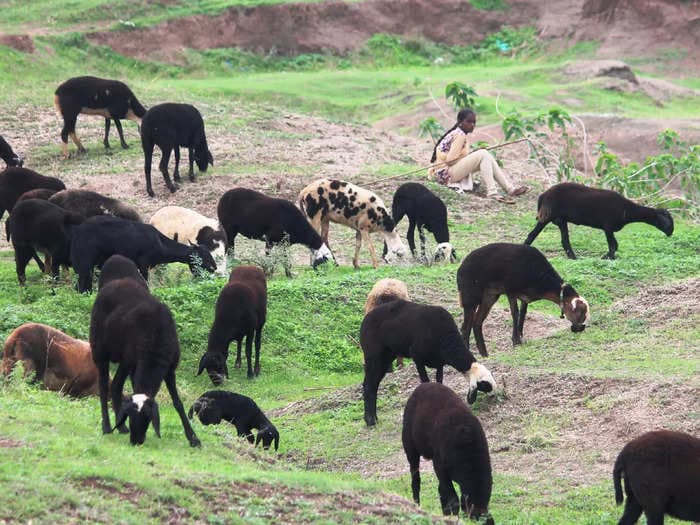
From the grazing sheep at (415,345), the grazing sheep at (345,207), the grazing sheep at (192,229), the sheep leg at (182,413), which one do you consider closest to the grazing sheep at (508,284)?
the grazing sheep at (415,345)

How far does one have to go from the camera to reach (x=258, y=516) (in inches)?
337

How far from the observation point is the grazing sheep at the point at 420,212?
20344 millimetres

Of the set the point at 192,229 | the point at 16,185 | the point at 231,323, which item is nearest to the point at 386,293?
the point at 231,323

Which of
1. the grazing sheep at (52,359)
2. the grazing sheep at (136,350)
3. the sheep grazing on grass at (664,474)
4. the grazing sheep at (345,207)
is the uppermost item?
the grazing sheep at (136,350)

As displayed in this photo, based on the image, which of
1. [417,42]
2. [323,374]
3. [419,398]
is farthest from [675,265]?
[417,42]

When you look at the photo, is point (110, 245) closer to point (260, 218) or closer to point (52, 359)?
point (260, 218)

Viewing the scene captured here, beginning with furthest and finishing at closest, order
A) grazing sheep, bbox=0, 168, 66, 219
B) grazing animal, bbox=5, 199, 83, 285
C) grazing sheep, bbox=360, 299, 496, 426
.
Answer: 1. grazing sheep, bbox=0, 168, 66, 219
2. grazing animal, bbox=5, 199, 83, 285
3. grazing sheep, bbox=360, 299, 496, 426

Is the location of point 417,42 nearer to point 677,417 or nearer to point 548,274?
point 548,274

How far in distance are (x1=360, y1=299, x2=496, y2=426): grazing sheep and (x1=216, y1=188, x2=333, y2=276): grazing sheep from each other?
5.78 meters

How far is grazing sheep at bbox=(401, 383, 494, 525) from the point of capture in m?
9.59

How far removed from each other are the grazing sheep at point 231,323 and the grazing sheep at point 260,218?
11.2ft

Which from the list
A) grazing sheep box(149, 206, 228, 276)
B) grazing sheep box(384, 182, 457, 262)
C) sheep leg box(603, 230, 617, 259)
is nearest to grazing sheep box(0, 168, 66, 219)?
grazing sheep box(149, 206, 228, 276)

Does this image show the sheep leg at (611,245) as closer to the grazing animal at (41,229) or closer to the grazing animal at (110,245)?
the grazing animal at (110,245)

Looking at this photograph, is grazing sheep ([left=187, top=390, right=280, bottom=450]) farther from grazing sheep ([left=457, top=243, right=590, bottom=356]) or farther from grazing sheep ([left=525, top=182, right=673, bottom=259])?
grazing sheep ([left=525, top=182, right=673, bottom=259])
